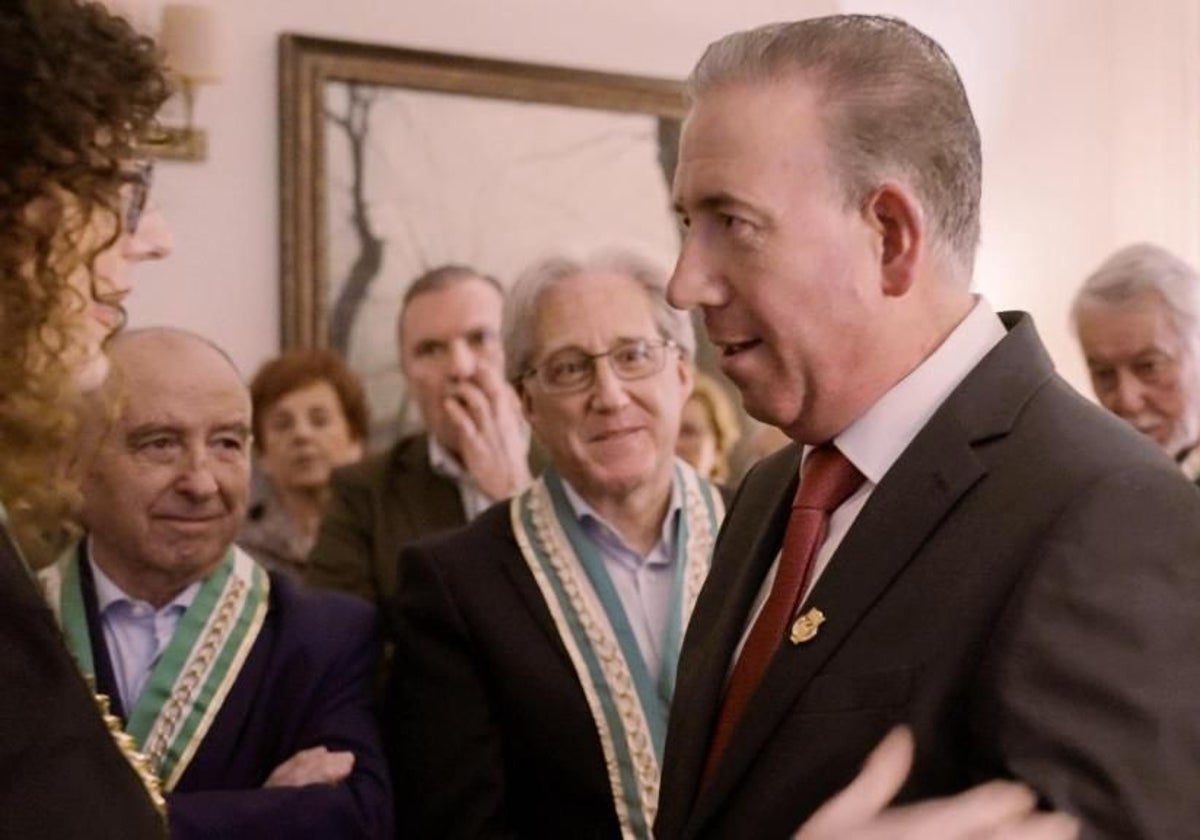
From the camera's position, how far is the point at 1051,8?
21.2 feet

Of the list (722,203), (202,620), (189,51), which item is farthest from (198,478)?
(189,51)

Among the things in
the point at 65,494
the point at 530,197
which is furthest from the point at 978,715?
the point at 530,197

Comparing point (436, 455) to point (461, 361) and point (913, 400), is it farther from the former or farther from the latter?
point (913, 400)

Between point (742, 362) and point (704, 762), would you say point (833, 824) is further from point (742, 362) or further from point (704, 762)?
point (742, 362)

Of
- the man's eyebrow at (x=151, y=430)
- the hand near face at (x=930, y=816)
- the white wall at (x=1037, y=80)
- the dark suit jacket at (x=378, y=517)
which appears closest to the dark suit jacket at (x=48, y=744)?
the hand near face at (x=930, y=816)

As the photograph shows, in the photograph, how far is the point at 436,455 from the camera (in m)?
3.65

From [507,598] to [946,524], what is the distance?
1.12 meters

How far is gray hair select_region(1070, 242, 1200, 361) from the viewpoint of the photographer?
3.60m

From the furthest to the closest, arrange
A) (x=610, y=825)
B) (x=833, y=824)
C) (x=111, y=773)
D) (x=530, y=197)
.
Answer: (x=530, y=197) < (x=610, y=825) < (x=833, y=824) < (x=111, y=773)

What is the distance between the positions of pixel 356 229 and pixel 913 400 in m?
3.71

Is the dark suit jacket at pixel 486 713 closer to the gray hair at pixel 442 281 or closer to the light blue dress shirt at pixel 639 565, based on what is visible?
the light blue dress shirt at pixel 639 565

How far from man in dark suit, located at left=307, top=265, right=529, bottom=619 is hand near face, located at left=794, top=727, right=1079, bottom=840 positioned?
5.14 feet

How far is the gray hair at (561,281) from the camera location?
2902 millimetres

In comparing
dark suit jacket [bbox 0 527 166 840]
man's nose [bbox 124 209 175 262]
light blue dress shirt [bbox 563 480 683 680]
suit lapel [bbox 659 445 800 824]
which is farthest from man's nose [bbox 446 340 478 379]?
dark suit jacket [bbox 0 527 166 840]
